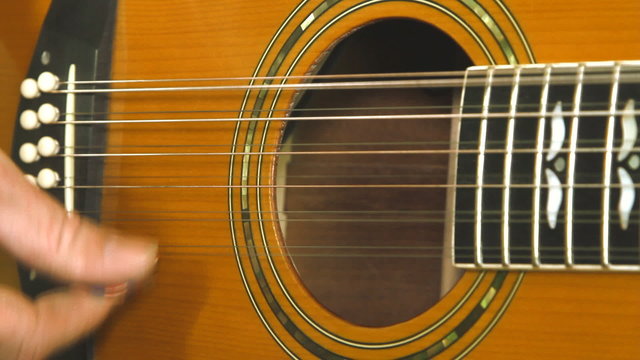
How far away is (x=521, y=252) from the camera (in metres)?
0.66

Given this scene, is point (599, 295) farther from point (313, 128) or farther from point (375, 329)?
point (313, 128)

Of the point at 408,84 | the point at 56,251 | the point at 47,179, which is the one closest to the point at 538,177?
the point at 408,84

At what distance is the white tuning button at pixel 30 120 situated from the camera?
2.81 ft

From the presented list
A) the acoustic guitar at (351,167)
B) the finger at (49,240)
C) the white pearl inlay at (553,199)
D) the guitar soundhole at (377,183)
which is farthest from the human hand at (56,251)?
the white pearl inlay at (553,199)

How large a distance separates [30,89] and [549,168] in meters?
0.60

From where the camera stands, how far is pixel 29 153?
0.85m

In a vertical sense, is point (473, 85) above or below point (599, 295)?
above

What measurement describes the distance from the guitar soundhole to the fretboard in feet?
0.73

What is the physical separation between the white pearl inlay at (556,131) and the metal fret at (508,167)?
0.03 m

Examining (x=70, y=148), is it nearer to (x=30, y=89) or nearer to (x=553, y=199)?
(x=30, y=89)

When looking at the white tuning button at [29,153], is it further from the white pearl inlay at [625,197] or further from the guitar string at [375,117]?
the white pearl inlay at [625,197]

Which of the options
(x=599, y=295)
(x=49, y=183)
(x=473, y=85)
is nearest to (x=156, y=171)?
(x=49, y=183)

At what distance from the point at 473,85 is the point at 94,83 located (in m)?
0.46

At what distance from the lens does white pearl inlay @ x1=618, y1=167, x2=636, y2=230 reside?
621 mm
